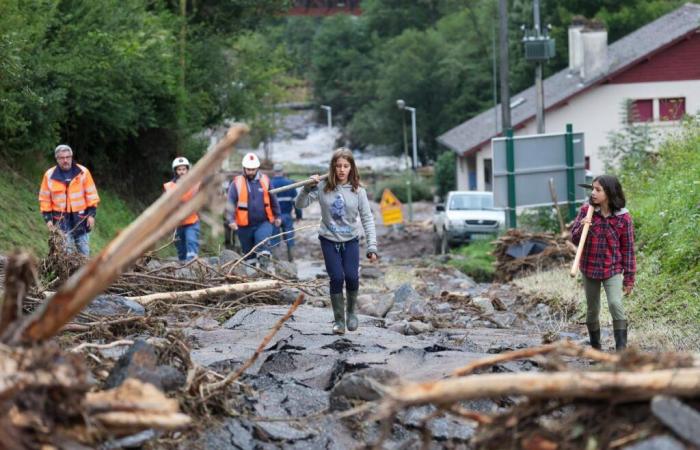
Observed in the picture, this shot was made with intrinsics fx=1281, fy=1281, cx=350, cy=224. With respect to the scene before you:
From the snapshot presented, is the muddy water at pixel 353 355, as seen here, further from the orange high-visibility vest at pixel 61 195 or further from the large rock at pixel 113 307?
the orange high-visibility vest at pixel 61 195

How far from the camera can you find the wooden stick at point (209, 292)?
508 inches

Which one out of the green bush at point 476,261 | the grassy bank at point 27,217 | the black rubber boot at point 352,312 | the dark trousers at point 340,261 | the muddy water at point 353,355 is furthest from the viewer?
the green bush at point 476,261

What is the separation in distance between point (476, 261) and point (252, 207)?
1133 cm

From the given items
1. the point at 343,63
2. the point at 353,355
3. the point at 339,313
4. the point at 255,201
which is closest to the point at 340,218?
the point at 339,313

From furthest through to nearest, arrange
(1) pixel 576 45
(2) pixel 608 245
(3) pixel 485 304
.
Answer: (1) pixel 576 45
(3) pixel 485 304
(2) pixel 608 245

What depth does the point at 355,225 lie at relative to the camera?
11930mm

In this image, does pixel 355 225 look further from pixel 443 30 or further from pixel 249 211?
pixel 443 30

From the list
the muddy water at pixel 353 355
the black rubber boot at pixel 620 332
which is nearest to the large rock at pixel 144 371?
the muddy water at pixel 353 355

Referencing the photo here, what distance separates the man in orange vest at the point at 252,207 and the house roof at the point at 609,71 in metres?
28.6

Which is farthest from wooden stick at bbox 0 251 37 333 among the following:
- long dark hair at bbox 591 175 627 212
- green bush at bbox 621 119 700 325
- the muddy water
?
green bush at bbox 621 119 700 325

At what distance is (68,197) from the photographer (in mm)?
15688

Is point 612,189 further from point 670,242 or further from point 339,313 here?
point 670,242

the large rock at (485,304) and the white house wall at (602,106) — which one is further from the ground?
the white house wall at (602,106)

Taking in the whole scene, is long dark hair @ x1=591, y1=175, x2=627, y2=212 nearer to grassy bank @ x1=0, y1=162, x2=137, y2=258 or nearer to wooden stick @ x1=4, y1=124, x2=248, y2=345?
wooden stick @ x1=4, y1=124, x2=248, y2=345
